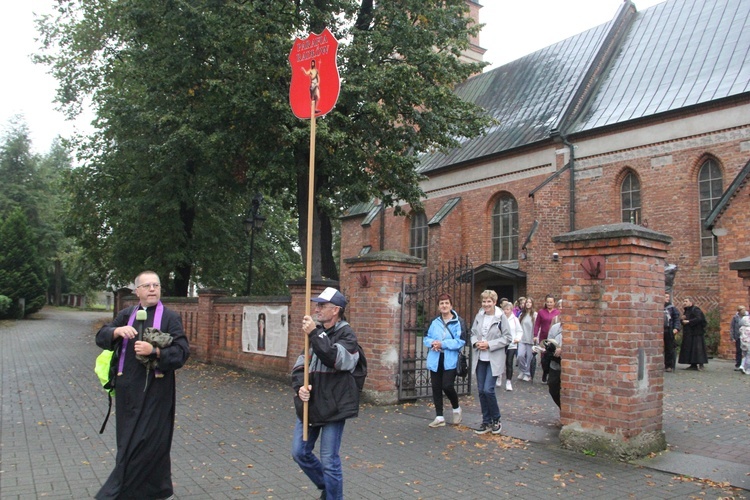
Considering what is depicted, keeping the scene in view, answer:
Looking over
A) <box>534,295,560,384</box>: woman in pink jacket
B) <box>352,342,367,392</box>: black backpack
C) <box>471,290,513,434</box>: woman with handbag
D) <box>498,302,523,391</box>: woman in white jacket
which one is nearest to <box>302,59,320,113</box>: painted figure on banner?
<box>352,342,367,392</box>: black backpack

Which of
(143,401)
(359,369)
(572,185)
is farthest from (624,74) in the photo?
(143,401)

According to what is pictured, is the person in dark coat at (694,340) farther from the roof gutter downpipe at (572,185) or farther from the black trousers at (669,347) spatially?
the roof gutter downpipe at (572,185)

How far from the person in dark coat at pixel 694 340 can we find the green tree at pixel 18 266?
30.8m

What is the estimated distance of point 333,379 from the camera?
4.42m

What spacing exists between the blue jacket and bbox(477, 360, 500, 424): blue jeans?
386mm

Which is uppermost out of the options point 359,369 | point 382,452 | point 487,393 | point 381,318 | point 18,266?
point 18,266

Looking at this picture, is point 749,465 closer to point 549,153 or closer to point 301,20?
point 301,20

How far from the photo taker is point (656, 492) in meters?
5.26

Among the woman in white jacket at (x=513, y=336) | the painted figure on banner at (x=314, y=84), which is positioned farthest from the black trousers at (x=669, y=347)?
the painted figure on banner at (x=314, y=84)

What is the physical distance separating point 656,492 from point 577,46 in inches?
988

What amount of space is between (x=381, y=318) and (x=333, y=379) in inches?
207

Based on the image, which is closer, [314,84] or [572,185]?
[314,84]

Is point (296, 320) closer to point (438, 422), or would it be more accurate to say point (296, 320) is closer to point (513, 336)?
point (513, 336)

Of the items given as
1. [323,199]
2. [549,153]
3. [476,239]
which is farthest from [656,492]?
[476,239]
